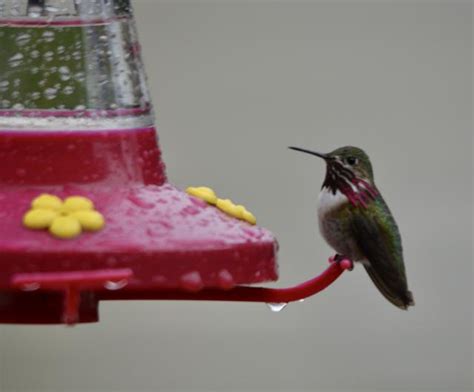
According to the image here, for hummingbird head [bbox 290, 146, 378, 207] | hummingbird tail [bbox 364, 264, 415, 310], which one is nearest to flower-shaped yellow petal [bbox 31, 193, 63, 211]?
hummingbird head [bbox 290, 146, 378, 207]

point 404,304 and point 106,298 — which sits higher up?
point 106,298

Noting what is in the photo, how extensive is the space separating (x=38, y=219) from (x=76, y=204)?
0.38ft

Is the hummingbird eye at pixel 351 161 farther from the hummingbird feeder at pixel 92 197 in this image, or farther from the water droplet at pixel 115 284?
the water droplet at pixel 115 284

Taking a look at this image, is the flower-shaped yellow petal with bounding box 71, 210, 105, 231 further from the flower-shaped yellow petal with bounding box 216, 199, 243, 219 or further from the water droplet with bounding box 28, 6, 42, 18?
the water droplet with bounding box 28, 6, 42, 18

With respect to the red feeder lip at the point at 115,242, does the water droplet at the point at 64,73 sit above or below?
above

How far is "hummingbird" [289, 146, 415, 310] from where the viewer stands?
154 inches

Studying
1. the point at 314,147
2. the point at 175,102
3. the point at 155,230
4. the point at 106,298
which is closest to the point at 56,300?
the point at 106,298

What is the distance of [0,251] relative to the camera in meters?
2.57

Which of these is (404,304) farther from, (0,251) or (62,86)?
→ (0,251)

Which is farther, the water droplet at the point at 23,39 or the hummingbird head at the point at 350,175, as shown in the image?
the hummingbird head at the point at 350,175

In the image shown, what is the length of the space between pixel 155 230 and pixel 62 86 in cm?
49

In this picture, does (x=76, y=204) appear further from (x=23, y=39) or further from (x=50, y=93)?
(x=23, y=39)

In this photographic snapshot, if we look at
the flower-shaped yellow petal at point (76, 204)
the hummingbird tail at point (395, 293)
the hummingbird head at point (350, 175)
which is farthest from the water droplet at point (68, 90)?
the hummingbird tail at point (395, 293)

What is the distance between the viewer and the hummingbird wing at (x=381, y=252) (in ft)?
12.9
